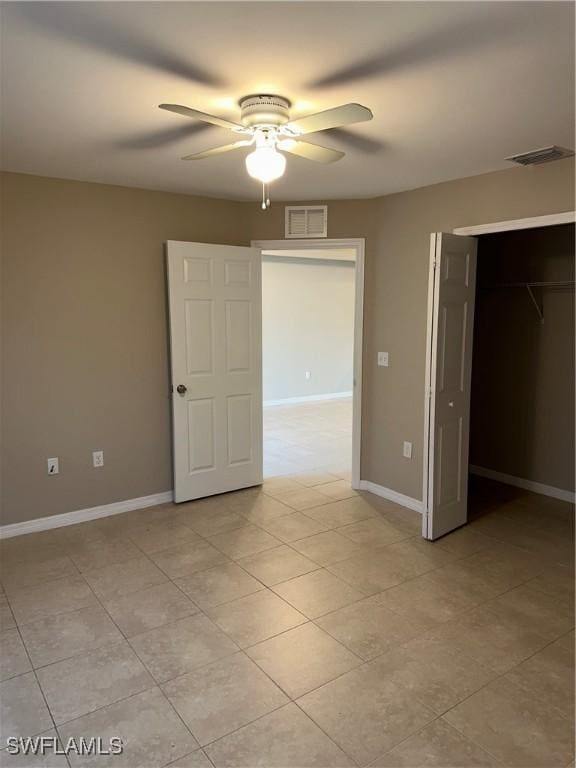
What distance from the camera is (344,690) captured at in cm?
223

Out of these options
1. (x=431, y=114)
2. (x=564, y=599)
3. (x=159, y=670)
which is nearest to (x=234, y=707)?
(x=159, y=670)

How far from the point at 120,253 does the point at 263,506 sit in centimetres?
226

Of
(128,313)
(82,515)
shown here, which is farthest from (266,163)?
(82,515)

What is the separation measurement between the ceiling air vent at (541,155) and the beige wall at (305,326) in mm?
5238

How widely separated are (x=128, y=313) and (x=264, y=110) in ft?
7.29

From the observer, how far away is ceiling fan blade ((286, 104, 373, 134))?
194 centimetres

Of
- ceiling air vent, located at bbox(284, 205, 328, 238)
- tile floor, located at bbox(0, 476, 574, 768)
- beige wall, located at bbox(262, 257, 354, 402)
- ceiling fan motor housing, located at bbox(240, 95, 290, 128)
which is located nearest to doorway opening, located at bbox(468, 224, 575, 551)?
tile floor, located at bbox(0, 476, 574, 768)

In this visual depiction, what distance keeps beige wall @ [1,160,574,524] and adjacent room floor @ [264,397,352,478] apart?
3.24 feet

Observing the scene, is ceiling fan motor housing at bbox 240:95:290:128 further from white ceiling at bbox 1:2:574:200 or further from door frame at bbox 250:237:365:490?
Result: door frame at bbox 250:237:365:490

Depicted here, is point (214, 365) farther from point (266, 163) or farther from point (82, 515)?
point (266, 163)

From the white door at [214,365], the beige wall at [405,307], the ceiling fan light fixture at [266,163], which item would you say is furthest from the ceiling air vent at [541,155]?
the white door at [214,365]

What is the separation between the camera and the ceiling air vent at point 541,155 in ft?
9.62

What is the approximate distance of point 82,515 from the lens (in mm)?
3996

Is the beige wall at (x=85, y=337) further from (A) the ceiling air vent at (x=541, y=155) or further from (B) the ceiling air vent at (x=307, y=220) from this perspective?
(A) the ceiling air vent at (x=541, y=155)
